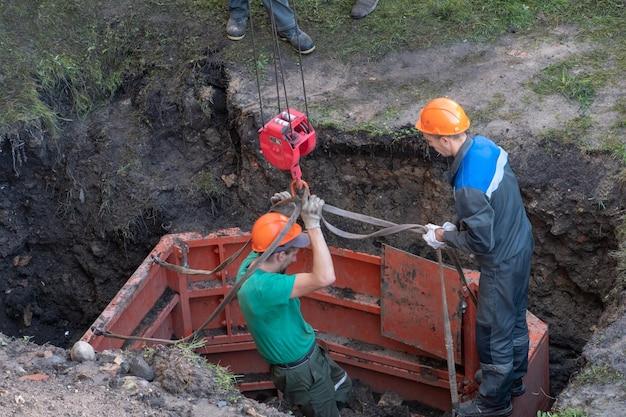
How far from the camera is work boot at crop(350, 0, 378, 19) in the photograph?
350 inches

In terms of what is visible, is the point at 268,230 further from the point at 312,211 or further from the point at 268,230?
the point at 312,211

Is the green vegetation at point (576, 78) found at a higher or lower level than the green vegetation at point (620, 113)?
higher

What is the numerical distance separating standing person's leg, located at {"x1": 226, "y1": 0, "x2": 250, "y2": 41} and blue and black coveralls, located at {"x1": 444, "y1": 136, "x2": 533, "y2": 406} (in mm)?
3389

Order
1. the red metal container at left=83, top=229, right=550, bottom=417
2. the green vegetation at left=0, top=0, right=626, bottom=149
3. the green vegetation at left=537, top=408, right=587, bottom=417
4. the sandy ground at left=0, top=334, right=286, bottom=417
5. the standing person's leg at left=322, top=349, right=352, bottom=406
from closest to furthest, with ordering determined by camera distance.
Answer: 1. the sandy ground at left=0, top=334, right=286, bottom=417
2. the green vegetation at left=537, top=408, right=587, bottom=417
3. the standing person's leg at left=322, top=349, right=352, bottom=406
4. the red metal container at left=83, top=229, right=550, bottom=417
5. the green vegetation at left=0, top=0, right=626, bottom=149

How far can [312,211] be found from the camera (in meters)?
A: 5.60

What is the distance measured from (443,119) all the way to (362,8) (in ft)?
10.9

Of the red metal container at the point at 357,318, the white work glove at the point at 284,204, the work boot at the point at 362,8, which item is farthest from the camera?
the work boot at the point at 362,8

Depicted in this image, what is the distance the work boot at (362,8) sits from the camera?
889 centimetres

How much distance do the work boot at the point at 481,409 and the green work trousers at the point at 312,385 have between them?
0.90m

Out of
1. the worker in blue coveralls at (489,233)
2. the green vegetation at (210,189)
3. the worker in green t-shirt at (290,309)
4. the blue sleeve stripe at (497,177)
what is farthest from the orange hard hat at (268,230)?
the green vegetation at (210,189)

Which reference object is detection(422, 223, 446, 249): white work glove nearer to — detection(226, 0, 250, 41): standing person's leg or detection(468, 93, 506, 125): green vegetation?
detection(468, 93, 506, 125): green vegetation

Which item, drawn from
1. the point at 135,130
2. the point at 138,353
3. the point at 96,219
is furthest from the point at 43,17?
the point at 138,353

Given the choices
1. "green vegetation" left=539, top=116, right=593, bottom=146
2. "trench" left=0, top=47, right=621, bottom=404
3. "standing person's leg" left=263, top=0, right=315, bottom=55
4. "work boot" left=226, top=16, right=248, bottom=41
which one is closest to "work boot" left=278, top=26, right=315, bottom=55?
"standing person's leg" left=263, top=0, right=315, bottom=55

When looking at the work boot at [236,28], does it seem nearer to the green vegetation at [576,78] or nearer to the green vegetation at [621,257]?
the green vegetation at [576,78]
